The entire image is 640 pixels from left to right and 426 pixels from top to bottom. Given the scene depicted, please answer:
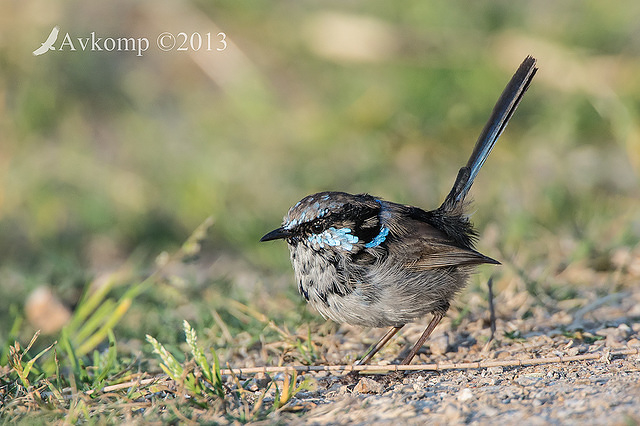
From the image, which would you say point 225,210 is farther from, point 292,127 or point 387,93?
point 387,93

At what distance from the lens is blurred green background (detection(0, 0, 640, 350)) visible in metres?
6.96

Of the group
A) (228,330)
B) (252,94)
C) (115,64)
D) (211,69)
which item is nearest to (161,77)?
(115,64)

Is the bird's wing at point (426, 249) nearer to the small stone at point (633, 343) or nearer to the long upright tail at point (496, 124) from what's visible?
the long upright tail at point (496, 124)

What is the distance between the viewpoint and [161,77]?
10.7 meters

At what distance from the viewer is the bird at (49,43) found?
893 cm

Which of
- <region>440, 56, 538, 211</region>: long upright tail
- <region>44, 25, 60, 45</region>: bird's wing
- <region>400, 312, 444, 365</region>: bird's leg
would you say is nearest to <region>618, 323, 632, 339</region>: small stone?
<region>400, 312, 444, 365</region>: bird's leg

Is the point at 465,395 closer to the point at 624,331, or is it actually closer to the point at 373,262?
the point at 373,262

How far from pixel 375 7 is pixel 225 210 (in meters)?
3.66

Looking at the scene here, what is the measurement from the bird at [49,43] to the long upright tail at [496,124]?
5903 millimetres

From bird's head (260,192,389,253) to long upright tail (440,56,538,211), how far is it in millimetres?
740

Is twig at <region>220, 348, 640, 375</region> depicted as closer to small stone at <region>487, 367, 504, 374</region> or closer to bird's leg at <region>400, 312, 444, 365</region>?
small stone at <region>487, 367, 504, 374</region>

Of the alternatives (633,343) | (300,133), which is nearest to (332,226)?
(633,343)

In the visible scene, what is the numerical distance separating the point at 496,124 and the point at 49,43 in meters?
6.17

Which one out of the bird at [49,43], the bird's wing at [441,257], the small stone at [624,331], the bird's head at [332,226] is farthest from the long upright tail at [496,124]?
the bird at [49,43]
